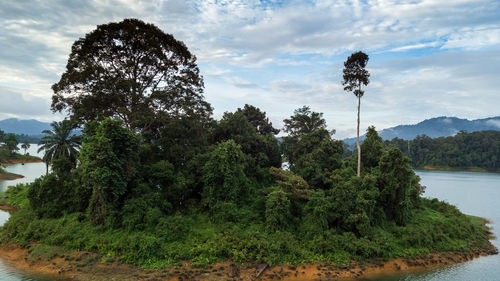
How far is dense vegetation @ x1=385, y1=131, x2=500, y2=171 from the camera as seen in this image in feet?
327

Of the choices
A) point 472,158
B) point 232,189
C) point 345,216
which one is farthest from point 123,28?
point 472,158

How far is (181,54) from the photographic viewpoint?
95.2 ft

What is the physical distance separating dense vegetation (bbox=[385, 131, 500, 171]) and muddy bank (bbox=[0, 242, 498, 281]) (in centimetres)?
8965

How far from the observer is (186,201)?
25047 mm

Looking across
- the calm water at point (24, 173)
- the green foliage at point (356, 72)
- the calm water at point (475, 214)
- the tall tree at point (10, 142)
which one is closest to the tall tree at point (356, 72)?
the green foliage at point (356, 72)

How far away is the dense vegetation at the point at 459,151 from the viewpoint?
9969 cm

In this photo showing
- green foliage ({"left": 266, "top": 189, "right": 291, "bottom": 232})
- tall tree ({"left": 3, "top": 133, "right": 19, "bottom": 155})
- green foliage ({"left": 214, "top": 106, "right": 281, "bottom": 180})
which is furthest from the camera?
tall tree ({"left": 3, "top": 133, "right": 19, "bottom": 155})

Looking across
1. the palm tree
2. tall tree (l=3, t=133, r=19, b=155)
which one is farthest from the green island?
tall tree (l=3, t=133, r=19, b=155)

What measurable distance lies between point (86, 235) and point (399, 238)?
24412 millimetres

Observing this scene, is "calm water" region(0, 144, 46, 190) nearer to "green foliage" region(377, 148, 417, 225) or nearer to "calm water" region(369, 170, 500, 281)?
"green foliage" region(377, 148, 417, 225)

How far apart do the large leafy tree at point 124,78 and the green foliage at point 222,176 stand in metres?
6.53

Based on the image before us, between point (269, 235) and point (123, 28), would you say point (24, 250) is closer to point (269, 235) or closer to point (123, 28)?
point (269, 235)

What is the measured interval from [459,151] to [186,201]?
4552 inches

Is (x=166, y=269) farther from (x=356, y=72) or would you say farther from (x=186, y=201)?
(x=356, y=72)
